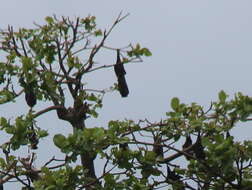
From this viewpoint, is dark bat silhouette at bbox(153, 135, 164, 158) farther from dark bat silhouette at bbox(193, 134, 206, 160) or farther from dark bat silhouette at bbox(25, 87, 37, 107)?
dark bat silhouette at bbox(25, 87, 37, 107)

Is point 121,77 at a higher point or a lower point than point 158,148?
higher

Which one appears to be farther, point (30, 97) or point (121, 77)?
point (121, 77)

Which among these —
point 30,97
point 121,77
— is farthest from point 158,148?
point 30,97

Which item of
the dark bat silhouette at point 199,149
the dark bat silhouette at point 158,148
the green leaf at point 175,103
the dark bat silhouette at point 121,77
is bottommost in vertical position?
the dark bat silhouette at point 199,149

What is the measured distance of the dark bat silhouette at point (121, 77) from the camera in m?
13.6

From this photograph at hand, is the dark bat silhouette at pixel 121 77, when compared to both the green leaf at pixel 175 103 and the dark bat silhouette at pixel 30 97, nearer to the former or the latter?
the dark bat silhouette at pixel 30 97

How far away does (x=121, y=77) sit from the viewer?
539 inches

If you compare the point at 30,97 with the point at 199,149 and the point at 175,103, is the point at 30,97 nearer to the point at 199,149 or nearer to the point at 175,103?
the point at 175,103

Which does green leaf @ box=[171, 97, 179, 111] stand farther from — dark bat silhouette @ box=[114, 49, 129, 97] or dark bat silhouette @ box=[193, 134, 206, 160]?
dark bat silhouette @ box=[114, 49, 129, 97]

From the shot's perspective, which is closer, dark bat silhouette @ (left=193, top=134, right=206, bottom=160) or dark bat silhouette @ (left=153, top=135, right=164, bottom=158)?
dark bat silhouette @ (left=193, top=134, right=206, bottom=160)

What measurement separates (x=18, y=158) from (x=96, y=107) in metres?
2.03

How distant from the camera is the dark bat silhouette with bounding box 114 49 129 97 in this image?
13.6 m

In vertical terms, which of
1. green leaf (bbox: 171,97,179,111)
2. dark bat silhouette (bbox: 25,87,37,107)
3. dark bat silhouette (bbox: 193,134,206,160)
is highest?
dark bat silhouette (bbox: 25,87,37,107)

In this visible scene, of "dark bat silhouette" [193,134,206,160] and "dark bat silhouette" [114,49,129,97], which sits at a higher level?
"dark bat silhouette" [114,49,129,97]
